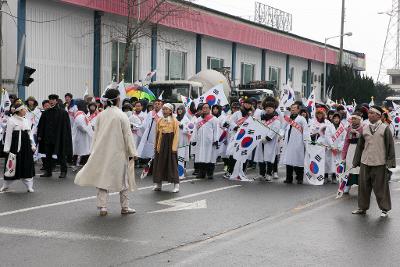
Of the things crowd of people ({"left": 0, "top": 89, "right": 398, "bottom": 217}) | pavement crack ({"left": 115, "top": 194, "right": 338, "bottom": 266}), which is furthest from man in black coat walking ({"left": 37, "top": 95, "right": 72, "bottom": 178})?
pavement crack ({"left": 115, "top": 194, "right": 338, "bottom": 266})

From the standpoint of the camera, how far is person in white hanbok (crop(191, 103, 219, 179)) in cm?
1557

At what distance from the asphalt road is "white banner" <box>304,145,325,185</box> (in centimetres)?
159

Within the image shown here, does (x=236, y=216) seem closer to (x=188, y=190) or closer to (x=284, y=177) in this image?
(x=188, y=190)

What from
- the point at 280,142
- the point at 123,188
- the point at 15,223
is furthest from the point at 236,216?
the point at 280,142

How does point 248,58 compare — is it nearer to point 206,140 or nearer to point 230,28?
point 230,28

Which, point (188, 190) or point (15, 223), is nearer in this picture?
point (15, 223)

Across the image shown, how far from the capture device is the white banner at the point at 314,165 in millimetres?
14969

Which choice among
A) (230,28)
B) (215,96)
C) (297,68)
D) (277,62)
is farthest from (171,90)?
(297,68)

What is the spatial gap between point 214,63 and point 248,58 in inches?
220

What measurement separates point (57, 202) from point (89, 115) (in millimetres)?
6578

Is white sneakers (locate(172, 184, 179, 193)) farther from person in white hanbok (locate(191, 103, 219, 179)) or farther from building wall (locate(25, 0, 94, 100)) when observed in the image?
building wall (locate(25, 0, 94, 100))

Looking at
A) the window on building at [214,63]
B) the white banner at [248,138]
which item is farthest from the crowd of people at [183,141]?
the window on building at [214,63]

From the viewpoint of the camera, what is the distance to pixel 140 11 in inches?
1337

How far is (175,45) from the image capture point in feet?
125
